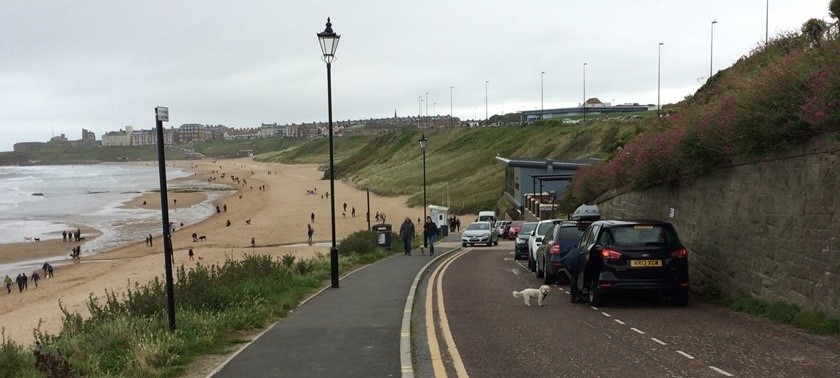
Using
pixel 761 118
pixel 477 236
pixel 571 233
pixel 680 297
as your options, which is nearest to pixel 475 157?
pixel 477 236

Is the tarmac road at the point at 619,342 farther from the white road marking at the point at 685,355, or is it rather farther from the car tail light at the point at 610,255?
the car tail light at the point at 610,255

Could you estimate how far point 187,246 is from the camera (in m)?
47.4

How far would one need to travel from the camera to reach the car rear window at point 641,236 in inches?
462

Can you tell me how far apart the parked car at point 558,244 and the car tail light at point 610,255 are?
421 cm

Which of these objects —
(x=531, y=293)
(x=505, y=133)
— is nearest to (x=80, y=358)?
(x=531, y=293)

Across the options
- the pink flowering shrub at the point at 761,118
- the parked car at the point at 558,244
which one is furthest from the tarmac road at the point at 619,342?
the parked car at the point at 558,244

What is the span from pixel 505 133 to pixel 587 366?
12640 centimetres

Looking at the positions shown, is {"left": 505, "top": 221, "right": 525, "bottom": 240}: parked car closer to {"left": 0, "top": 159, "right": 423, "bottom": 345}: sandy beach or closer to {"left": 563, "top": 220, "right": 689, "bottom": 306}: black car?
{"left": 0, "top": 159, "right": 423, "bottom": 345}: sandy beach

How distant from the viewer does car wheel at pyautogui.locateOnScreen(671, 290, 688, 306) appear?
463 inches

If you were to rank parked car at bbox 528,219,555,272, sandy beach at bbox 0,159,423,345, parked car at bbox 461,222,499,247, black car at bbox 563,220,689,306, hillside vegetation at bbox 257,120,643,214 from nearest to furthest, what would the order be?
black car at bbox 563,220,689,306
parked car at bbox 528,219,555,272
sandy beach at bbox 0,159,423,345
parked car at bbox 461,222,499,247
hillside vegetation at bbox 257,120,643,214

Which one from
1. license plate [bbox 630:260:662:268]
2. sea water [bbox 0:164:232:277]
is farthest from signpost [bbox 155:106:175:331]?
sea water [bbox 0:164:232:277]

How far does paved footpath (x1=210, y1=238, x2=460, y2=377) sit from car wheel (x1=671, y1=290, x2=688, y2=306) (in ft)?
14.4

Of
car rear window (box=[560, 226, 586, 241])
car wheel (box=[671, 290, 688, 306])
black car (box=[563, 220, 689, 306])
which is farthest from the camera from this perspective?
car rear window (box=[560, 226, 586, 241])

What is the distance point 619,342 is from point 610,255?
2.92 meters
